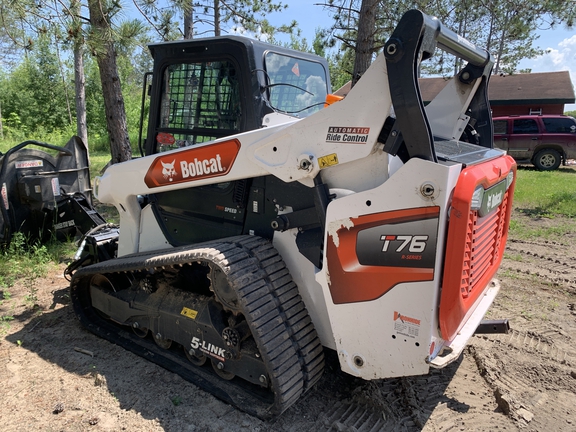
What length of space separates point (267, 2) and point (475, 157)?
35.3ft

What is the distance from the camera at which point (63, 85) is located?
29.8 meters

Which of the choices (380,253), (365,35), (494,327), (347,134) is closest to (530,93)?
(365,35)

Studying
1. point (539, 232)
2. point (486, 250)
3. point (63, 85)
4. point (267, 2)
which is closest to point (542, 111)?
Result: point (267, 2)

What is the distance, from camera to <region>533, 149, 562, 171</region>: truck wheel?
14734 mm

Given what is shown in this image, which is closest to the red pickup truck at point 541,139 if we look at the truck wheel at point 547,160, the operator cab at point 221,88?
the truck wheel at point 547,160

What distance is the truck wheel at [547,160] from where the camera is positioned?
1473 centimetres

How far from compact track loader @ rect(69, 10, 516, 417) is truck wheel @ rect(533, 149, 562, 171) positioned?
13.4 metres

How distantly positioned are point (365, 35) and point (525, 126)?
35.3ft

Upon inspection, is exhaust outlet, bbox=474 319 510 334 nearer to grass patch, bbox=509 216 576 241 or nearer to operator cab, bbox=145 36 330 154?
operator cab, bbox=145 36 330 154

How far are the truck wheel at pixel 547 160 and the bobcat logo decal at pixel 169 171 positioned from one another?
1485 cm

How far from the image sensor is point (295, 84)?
3672 mm

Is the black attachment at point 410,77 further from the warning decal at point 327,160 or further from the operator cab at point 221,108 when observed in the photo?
the operator cab at point 221,108

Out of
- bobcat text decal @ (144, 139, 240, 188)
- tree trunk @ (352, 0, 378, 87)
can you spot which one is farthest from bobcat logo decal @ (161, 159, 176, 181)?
tree trunk @ (352, 0, 378, 87)

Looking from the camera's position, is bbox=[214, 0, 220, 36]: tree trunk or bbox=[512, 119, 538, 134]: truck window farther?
bbox=[512, 119, 538, 134]: truck window
